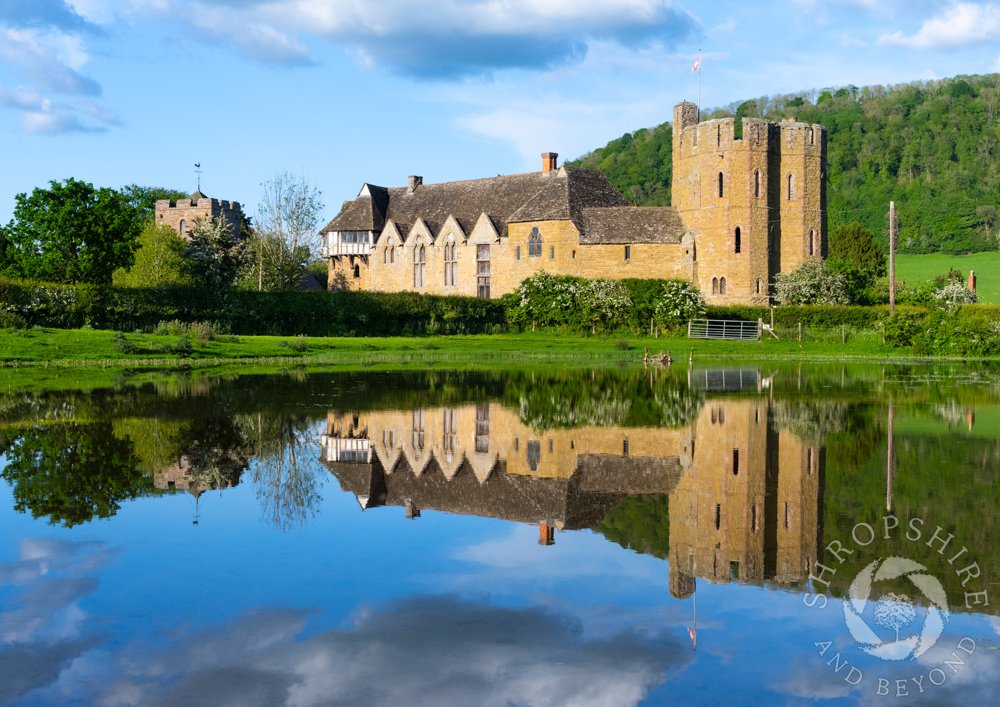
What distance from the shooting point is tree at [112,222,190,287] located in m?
73.2

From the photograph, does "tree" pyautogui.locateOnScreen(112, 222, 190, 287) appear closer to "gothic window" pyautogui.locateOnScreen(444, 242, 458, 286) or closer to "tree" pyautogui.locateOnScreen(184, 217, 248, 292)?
"tree" pyautogui.locateOnScreen(184, 217, 248, 292)

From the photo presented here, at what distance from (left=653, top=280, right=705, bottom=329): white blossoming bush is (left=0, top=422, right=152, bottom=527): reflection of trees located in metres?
49.0

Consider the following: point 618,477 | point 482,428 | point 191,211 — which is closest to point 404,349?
point 482,428

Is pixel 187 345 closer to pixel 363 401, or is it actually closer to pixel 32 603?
pixel 363 401

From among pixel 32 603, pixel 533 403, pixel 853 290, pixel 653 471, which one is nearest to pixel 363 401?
pixel 533 403

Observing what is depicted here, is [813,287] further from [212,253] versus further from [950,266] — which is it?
[950,266]

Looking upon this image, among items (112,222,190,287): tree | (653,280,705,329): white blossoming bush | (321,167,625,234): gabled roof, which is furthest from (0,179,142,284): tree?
(653,280,705,329): white blossoming bush

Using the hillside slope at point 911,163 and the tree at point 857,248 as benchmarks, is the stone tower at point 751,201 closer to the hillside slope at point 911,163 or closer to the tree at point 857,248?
the tree at point 857,248

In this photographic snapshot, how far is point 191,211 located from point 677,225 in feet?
163

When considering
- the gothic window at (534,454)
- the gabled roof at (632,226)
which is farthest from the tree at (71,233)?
the gothic window at (534,454)

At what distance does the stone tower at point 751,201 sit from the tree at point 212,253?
3276 centimetres

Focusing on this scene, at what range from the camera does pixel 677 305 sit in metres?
65.8

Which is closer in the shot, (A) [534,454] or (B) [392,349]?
(A) [534,454]

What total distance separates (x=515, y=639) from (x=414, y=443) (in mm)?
10978
